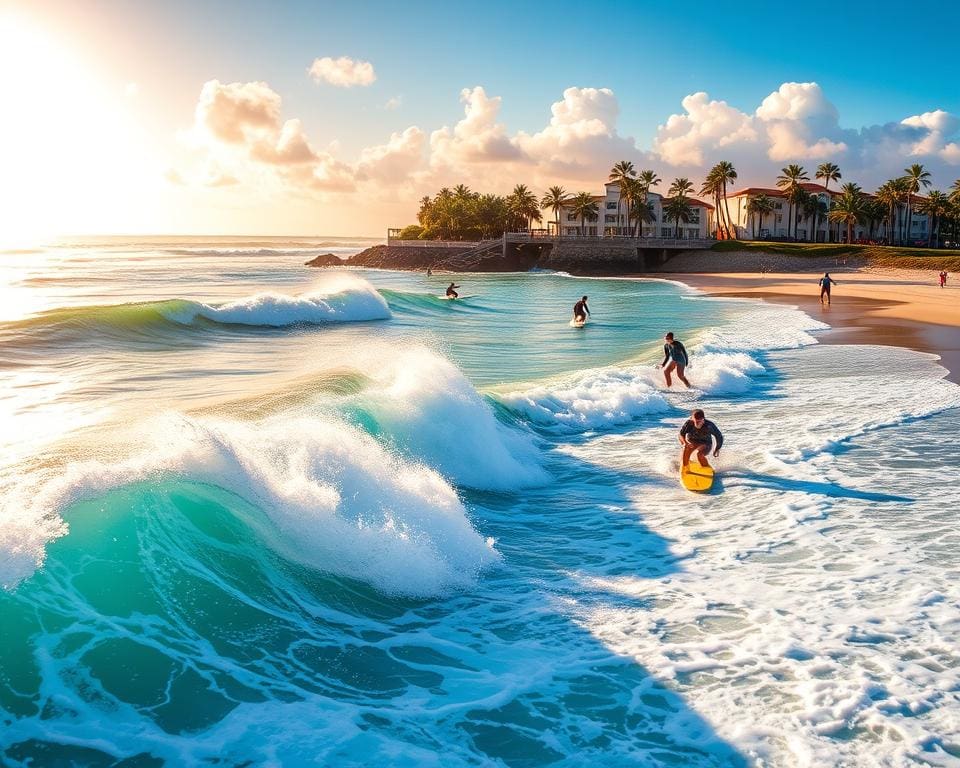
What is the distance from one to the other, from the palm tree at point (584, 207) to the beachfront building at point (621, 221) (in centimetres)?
46

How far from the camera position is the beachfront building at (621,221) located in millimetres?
109188

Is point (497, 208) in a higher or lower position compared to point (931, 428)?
higher

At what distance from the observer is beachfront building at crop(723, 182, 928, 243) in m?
104

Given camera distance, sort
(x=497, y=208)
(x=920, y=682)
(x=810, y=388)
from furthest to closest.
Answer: (x=497, y=208)
(x=810, y=388)
(x=920, y=682)

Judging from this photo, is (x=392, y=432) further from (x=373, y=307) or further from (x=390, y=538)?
(x=373, y=307)

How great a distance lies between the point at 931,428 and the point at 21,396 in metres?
18.3

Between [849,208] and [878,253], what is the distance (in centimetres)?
2323

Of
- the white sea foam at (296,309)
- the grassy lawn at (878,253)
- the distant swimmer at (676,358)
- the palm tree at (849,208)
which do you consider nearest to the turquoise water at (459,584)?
the distant swimmer at (676,358)

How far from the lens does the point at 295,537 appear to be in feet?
26.4

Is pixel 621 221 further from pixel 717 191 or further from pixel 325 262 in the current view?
pixel 325 262

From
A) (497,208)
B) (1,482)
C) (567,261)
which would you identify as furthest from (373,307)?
(497,208)

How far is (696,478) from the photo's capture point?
37.0 ft

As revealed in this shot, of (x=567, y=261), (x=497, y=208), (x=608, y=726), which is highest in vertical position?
(x=497, y=208)

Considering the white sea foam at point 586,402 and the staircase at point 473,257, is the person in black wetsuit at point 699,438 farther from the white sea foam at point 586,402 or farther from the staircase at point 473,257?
the staircase at point 473,257
